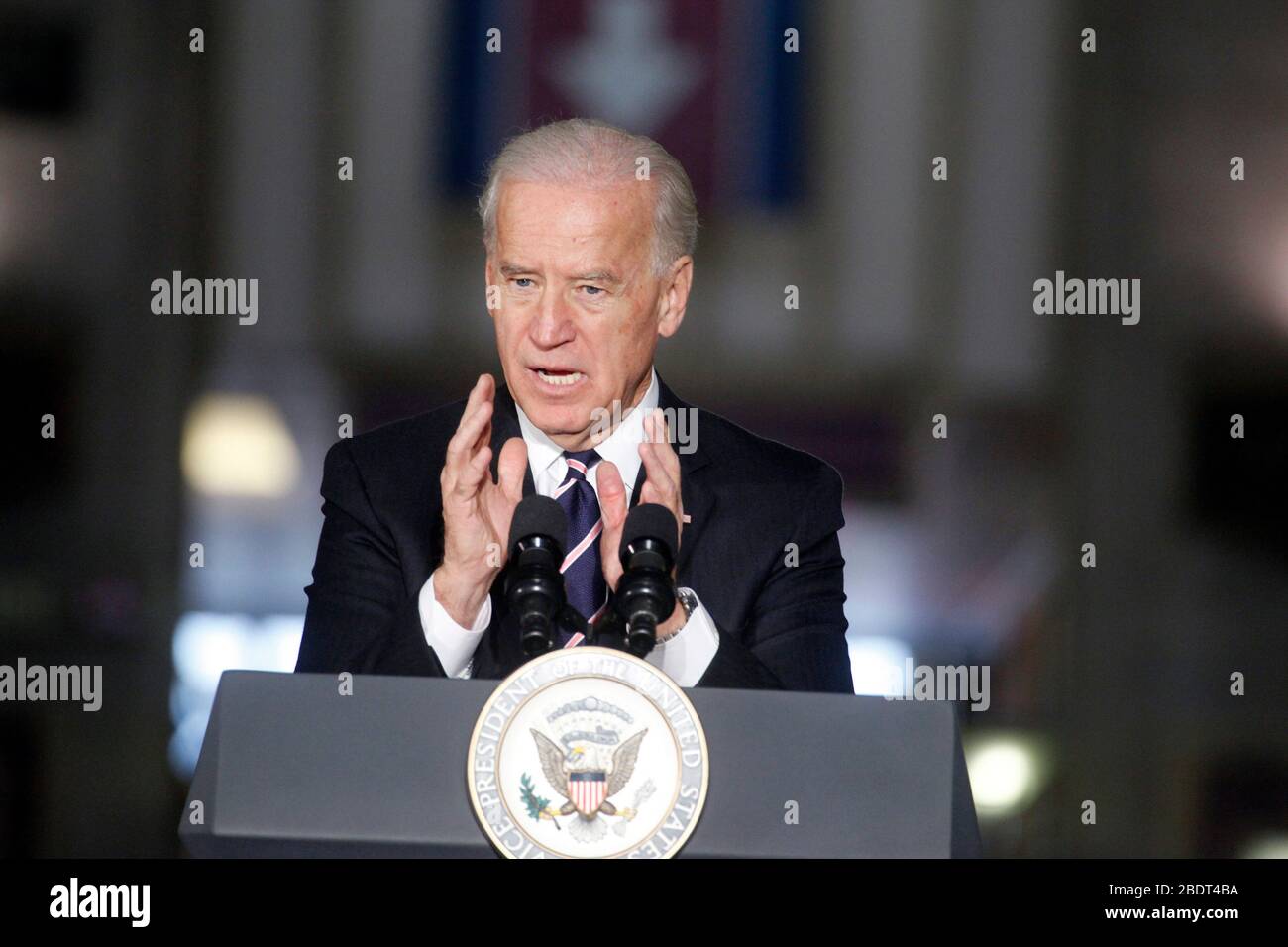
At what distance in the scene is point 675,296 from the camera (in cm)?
421

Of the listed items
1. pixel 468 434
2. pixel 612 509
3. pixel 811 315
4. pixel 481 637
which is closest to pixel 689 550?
pixel 612 509

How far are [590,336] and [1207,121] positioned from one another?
2005 millimetres

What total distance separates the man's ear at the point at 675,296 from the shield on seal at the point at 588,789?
1.71m

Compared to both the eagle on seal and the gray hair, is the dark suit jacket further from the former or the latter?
the eagle on seal

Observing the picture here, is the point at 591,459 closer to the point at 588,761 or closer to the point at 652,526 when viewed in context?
the point at 652,526

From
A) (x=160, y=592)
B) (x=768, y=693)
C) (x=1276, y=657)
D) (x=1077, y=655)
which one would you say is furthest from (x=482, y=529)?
(x=1276, y=657)

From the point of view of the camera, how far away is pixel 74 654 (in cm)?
453

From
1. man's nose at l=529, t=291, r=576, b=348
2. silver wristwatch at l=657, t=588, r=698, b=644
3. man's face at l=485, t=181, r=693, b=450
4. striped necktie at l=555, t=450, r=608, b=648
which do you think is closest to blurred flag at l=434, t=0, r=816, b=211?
man's face at l=485, t=181, r=693, b=450

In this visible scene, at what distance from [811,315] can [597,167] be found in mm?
1095

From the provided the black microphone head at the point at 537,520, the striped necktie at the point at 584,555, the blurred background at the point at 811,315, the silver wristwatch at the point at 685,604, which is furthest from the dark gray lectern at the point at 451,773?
the blurred background at the point at 811,315

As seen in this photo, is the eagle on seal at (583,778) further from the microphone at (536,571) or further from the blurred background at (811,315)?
the blurred background at (811,315)

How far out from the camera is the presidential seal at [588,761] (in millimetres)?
2627

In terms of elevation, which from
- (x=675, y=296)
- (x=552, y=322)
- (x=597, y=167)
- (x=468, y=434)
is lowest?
(x=468, y=434)

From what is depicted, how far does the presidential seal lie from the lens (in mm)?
2627
